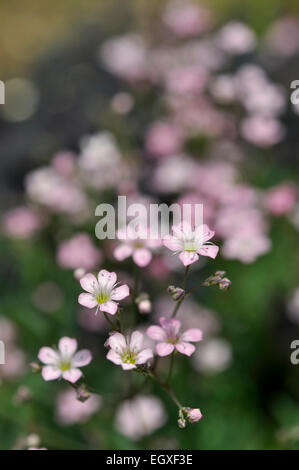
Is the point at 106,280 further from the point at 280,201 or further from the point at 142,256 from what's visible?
the point at 280,201

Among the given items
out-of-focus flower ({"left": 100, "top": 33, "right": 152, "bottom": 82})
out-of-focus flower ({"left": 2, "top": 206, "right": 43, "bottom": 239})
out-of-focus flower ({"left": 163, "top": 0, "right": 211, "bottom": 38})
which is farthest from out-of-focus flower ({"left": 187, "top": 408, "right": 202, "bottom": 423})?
out-of-focus flower ({"left": 163, "top": 0, "right": 211, "bottom": 38})

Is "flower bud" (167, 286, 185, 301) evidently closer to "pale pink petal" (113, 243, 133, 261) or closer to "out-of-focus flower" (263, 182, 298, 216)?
"pale pink petal" (113, 243, 133, 261)

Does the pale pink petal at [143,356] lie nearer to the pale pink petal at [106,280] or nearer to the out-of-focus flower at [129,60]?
the pale pink petal at [106,280]

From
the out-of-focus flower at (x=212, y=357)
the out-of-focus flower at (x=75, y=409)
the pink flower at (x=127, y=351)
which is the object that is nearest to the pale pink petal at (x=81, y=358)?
the pink flower at (x=127, y=351)

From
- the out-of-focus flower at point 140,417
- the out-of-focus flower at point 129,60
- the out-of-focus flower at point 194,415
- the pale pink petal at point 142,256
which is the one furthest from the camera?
the out-of-focus flower at point 129,60

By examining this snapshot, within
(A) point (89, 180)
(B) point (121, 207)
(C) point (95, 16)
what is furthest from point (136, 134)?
(C) point (95, 16)

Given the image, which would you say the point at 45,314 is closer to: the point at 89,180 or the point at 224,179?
the point at 89,180
